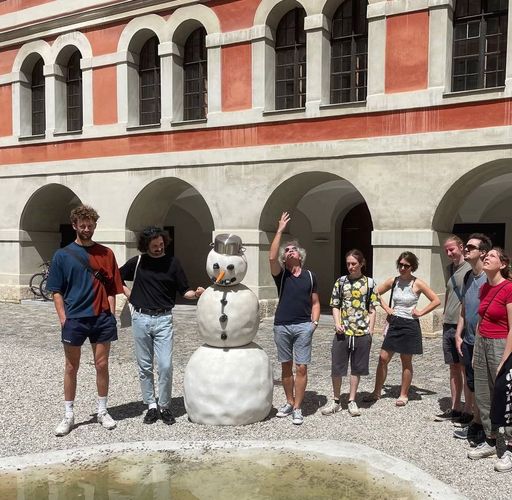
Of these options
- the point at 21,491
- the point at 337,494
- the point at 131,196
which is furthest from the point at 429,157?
the point at 21,491

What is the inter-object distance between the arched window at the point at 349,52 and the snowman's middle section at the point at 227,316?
7.60 meters

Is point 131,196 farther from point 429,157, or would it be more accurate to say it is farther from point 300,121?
point 429,157

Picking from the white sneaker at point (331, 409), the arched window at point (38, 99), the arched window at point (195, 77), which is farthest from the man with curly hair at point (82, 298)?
the arched window at point (38, 99)

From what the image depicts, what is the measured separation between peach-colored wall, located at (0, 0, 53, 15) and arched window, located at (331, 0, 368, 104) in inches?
317

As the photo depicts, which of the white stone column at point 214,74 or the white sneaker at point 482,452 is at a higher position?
the white stone column at point 214,74

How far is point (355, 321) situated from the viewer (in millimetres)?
5945

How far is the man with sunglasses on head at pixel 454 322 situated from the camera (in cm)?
562

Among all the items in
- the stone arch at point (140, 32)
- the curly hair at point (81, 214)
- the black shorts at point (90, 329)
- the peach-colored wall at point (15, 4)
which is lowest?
the black shorts at point (90, 329)

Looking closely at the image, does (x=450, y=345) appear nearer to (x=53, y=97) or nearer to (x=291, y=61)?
(x=291, y=61)

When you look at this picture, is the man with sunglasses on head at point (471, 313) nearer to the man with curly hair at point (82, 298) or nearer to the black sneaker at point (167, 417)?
the black sneaker at point (167, 417)

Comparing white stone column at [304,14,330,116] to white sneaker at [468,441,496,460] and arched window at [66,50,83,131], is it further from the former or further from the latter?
white sneaker at [468,441,496,460]

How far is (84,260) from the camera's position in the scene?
5270 millimetres

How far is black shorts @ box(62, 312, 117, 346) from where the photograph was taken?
5176 millimetres

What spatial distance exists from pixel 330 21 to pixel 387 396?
8.25m
